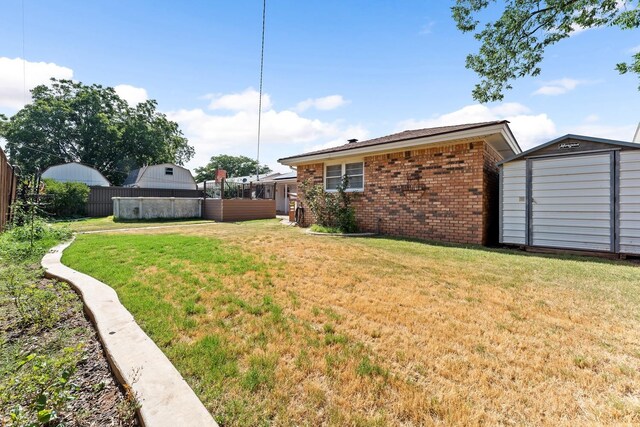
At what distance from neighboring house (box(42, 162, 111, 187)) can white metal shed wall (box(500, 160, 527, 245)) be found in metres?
29.7

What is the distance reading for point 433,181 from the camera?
782 centimetres

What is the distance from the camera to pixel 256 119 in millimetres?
18953

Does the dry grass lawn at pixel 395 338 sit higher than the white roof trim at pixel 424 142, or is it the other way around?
the white roof trim at pixel 424 142

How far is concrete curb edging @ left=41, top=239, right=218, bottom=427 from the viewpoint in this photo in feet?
4.73

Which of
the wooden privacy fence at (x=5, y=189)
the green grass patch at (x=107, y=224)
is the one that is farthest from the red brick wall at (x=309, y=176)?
the wooden privacy fence at (x=5, y=189)

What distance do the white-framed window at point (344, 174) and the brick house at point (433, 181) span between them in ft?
0.11

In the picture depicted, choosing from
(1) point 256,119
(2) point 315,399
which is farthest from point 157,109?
→ (2) point 315,399

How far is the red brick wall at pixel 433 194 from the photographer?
721 cm

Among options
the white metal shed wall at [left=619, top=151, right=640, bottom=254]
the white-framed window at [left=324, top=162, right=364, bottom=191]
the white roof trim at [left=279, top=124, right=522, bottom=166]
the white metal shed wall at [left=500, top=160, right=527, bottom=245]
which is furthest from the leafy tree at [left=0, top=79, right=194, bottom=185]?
the white metal shed wall at [left=619, top=151, right=640, bottom=254]

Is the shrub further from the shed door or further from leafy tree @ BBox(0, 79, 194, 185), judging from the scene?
leafy tree @ BBox(0, 79, 194, 185)

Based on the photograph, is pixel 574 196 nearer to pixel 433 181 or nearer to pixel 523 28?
pixel 433 181

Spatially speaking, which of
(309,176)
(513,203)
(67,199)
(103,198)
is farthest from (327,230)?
(103,198)

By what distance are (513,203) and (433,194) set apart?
6.09ft

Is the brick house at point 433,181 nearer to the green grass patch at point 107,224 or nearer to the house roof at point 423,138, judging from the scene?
the house roof at point 423,138
